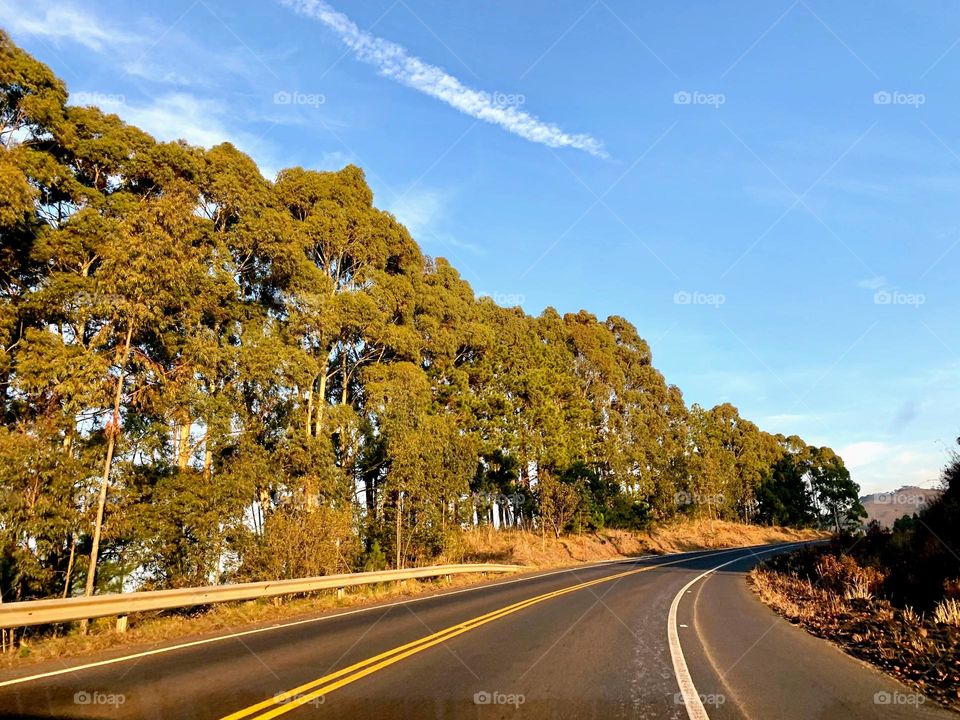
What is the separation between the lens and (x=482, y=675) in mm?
6707

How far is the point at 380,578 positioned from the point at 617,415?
3813cm

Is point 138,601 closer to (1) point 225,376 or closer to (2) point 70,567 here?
(2) point 70,567

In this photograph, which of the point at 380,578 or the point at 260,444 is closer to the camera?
the point at 380,578

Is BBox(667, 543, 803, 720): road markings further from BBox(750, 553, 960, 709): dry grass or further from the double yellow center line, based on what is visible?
the double yellow center line

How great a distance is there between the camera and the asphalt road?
5.44 meters

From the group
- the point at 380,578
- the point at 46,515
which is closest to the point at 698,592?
the point at 380,578

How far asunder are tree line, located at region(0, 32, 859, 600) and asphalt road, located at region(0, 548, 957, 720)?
25.8 ft

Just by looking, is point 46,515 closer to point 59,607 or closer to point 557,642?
point 59,607

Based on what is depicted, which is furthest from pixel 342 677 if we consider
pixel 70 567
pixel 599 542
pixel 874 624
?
pixel 599 542

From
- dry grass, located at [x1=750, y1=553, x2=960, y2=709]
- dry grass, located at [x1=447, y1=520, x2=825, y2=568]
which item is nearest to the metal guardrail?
dry grass, located at [x1=750, y1=553, x2=960, y2=709]

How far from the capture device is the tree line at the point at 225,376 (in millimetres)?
15102

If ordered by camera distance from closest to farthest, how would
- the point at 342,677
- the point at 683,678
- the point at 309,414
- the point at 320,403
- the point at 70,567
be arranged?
the point at 342,677 < the point at 683,678 < the point at 70,567 < the point at 309,414 < the point at 320,403

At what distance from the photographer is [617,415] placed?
2051 inches

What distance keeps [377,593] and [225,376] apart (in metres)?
10.2
